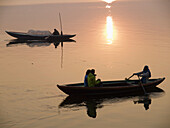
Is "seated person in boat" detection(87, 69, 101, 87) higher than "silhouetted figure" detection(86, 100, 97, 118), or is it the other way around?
"seated person in boat" detection(87, 69, 101, 87)

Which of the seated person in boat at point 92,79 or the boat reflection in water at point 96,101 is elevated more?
the seated person in boat at point 92,79

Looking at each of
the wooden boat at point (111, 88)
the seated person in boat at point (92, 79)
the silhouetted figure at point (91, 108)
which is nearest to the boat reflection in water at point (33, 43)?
the wooden boat at point (111, 88)

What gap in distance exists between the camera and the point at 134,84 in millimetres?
21000

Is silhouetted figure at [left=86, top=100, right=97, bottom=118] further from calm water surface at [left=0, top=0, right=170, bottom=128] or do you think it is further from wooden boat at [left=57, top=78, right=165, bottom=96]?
wooden boat at [left=57, top=78, right=165, bottom=96]

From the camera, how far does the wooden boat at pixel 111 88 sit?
63.9 ft

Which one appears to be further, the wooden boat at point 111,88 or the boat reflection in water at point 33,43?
the boat reflection in water at point 33,43

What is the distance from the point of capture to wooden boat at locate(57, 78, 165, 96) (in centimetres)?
1947

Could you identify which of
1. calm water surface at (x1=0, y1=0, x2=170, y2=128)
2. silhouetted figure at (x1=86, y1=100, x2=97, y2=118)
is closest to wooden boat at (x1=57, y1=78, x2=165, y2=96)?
calm water surface at (x1=0, y1=0, x2=170, y2=128)

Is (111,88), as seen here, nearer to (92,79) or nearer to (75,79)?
(92,79)

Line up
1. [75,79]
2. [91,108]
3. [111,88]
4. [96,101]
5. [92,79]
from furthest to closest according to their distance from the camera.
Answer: [75,79]
[111,88]
[96,101]
[92,79]
[91,108]

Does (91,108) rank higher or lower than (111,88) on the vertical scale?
lower

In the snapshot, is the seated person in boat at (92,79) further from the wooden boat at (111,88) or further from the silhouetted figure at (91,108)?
the silhouetted figure at (91,108)

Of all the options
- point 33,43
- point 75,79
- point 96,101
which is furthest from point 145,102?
point 33,43

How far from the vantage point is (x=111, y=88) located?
65.2 feet
